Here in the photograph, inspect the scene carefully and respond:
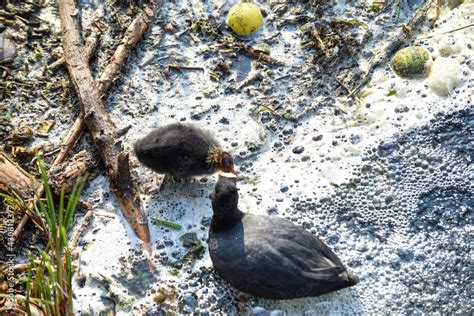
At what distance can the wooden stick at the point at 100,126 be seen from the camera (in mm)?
4309

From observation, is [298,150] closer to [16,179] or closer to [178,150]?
[178,150]

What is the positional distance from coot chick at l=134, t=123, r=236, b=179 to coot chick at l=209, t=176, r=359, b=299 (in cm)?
31

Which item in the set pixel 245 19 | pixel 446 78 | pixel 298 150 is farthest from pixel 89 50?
pixel 446 78

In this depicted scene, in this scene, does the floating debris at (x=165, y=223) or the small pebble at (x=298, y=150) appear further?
the small pebble at (x=298, y=150)

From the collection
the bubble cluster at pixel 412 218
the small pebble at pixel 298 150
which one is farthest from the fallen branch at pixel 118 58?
the bubble cluster at pixel 412 218

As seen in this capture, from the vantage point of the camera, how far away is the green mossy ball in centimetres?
474

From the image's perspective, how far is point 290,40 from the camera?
5.24m

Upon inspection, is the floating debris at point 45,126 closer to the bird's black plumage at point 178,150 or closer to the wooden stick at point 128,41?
the wooden stick at point 128,41

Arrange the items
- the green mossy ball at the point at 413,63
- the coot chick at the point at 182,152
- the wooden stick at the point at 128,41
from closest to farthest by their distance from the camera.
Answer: the coot chick at the point at 182,152, the green mossy ball at the point at 413,63, the wooden stick at the point at 128,41

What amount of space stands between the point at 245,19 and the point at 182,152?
1.50 metres

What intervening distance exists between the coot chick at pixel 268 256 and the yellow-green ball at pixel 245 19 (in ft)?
5.69

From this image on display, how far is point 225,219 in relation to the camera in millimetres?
3922

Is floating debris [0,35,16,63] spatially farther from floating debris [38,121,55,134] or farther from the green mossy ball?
the green mossy ball

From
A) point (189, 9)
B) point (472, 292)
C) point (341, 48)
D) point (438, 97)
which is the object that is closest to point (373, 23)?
point (341, 48)
